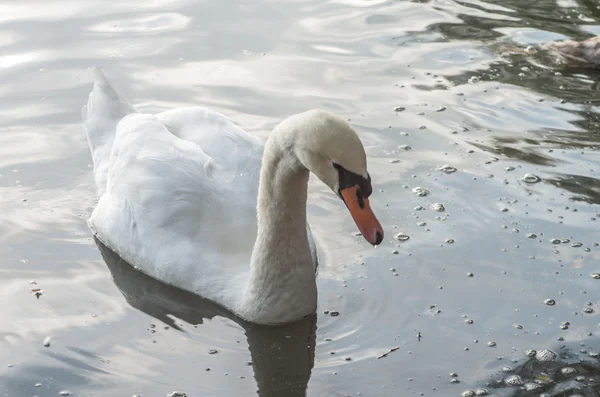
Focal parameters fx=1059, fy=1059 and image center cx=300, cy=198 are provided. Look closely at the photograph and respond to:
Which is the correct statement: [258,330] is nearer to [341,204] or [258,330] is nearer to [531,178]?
[341,204]

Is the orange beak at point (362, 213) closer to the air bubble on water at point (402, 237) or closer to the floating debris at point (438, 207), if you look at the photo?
the air bubble on water at point (402, 237)

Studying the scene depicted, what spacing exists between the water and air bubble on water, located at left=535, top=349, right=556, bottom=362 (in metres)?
0.05

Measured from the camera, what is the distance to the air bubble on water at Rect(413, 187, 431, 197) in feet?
27.5

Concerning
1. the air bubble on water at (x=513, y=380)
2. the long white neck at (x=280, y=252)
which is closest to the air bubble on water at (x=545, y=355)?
the air bubble on water at (x=513, y=380)

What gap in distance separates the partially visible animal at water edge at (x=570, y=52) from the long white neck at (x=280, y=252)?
5122 mm

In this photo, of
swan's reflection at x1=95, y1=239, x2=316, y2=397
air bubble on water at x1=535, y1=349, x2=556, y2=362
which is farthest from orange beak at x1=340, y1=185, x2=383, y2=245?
air bubble on water at x1=535, y1=349, x2=556, y2=362

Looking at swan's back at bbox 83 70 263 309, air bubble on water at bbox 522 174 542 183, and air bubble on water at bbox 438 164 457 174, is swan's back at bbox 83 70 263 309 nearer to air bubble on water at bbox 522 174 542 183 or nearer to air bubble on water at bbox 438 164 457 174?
air bubble on water at bbox 438 164 457 174

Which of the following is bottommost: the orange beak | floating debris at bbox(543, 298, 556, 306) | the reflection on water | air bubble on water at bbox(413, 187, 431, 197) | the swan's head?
the reflection on water

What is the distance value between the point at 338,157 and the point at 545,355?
185 cm

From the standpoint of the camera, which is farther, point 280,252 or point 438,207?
point 438,207

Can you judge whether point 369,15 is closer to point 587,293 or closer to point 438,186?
point 438,186

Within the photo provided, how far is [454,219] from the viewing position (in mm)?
8023

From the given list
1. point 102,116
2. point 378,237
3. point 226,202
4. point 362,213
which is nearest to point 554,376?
point 378,237

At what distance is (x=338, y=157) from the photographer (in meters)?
5.86
